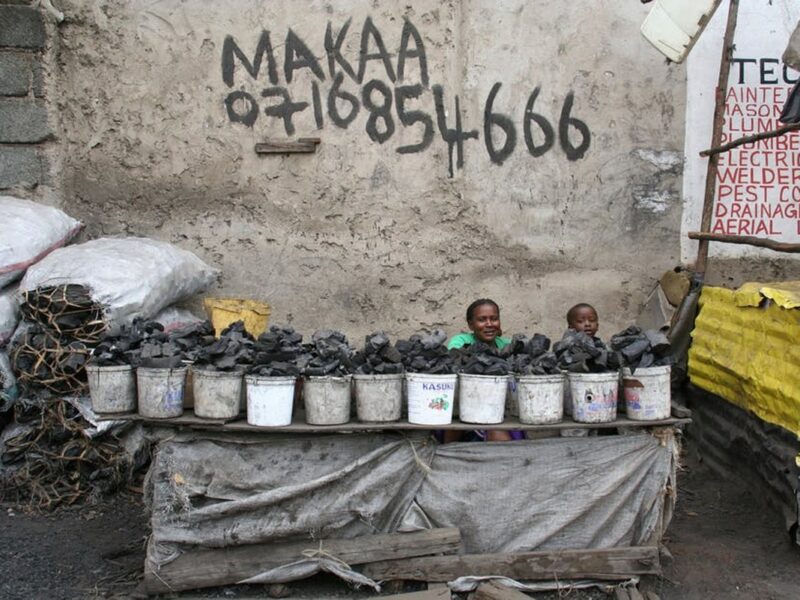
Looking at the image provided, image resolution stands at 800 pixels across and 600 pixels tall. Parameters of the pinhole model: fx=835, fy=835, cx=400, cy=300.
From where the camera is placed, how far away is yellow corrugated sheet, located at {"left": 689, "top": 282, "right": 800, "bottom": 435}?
4.20 metres

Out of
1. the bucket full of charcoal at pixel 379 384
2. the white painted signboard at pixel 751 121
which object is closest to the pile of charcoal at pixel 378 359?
the bucket full of charcoal at pixel 379 384

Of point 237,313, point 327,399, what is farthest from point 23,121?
point 327,399

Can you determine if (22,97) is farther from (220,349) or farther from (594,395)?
(594,395)

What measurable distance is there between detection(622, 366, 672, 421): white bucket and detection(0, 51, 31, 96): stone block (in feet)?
14.8

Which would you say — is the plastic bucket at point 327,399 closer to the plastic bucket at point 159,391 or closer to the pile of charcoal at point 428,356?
the pile of charcoal at point 428,356

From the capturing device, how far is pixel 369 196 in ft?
19.0

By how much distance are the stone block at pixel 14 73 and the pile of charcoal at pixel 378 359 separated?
359 centimetres

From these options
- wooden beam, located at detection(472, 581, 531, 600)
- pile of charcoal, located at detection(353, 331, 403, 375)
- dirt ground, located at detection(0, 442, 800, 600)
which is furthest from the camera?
dirt ground, located at detection(0, 442, 800, 600)

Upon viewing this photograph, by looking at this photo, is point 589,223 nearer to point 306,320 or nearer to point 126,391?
point 306,320

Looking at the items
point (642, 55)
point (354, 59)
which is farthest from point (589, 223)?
point (354, 59)

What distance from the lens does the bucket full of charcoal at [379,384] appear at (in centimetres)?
353

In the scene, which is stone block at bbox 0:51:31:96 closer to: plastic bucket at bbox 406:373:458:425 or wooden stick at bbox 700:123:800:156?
plastic bucket at bbox 406:373:458:425

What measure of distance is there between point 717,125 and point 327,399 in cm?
345

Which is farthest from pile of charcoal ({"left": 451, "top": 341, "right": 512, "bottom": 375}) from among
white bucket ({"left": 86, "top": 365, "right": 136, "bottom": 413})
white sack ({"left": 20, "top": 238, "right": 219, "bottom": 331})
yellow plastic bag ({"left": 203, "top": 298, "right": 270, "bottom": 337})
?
white sack ({"left": 20, "top": 238, "right": 219, "bottom": 331})
